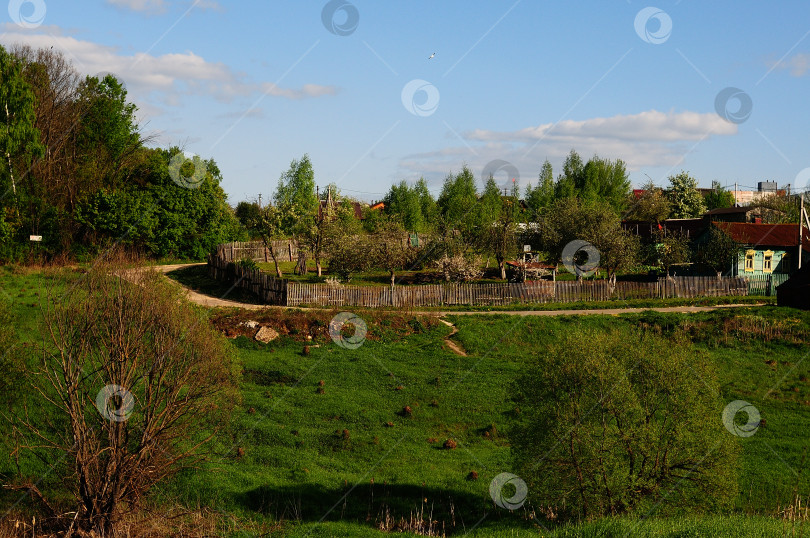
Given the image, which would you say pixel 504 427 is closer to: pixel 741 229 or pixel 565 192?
pixel 741 229

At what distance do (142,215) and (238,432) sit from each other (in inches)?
1469

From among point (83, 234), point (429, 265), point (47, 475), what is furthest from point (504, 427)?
point (83, 234)

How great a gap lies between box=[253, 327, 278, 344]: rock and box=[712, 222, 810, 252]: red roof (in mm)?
38431

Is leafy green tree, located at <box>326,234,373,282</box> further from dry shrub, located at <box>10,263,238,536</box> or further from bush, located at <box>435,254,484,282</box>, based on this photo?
dry shrub, located at <box>10,263,238,536</box>

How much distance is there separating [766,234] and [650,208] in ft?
112

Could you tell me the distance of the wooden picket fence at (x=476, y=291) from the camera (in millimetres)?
43625

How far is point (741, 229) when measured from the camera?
189 feet

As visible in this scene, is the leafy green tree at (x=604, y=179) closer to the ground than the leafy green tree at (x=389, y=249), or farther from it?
farther from it

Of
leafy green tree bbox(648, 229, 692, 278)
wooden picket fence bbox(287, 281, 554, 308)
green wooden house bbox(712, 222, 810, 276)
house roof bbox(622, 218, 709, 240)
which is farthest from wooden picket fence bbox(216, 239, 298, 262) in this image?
green wooden house bbox(712, 222, 810, 276)

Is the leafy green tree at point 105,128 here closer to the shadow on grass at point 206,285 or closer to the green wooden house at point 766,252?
the shadow on grass at point 206,285

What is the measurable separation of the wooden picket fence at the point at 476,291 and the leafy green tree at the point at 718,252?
2541 mm

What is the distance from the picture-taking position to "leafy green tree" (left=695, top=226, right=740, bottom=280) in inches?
2151

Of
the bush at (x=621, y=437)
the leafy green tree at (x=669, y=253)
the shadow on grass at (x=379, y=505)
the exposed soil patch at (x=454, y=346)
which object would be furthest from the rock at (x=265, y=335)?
the leafy green tree at (x=669, y=253)

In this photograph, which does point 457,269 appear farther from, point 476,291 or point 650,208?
point 650,208
